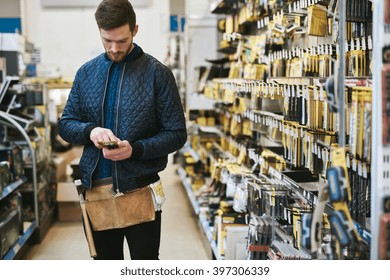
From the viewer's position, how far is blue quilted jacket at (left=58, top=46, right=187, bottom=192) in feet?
7.09

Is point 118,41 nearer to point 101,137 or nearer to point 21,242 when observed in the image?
point 101,137

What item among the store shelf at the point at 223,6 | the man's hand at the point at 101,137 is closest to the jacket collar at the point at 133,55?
the man's hand at the point at 101,137

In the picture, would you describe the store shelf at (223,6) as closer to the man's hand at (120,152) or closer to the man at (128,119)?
the man at (128,119)

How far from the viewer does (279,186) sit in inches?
120

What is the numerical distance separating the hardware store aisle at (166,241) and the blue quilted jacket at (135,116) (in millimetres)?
2220

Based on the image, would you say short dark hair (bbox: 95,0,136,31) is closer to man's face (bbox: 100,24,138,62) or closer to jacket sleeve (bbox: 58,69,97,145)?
man's face (bbox: 100,24,138,62)

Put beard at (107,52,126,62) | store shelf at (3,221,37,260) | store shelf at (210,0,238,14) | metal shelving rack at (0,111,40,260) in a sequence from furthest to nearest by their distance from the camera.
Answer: store shelf at (210,0,238,14) → metal shelving rack at (0,111,40,260) → store shelf at (3,221,37,260) → beard at (107,52,126,62)

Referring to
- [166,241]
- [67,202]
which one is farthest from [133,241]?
[67,202]

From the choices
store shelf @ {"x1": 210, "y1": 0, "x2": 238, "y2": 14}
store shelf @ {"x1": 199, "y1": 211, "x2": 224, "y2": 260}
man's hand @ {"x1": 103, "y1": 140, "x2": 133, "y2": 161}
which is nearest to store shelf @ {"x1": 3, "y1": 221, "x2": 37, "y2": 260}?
store shelf @ {"x1": 199, "y1": 211, "x2": 224, "y2": 260}

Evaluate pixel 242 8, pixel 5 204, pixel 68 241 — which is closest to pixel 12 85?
pixel 5 204

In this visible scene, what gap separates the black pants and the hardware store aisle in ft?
6.73

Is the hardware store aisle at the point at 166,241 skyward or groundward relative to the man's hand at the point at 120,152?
groundward

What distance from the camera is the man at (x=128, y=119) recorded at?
84.8 inches

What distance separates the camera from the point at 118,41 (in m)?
2.08
